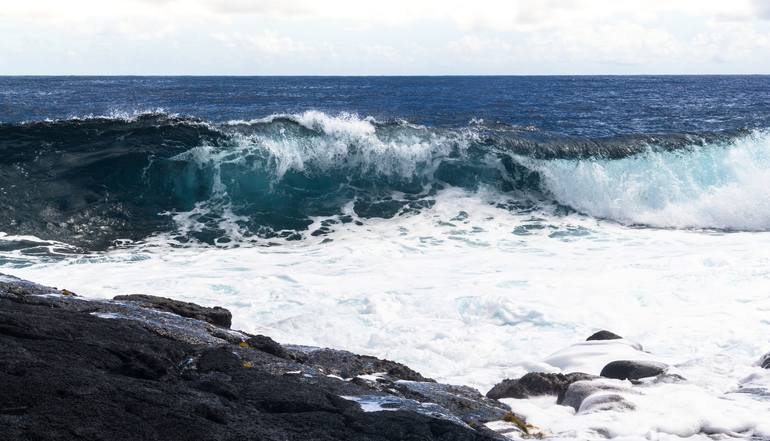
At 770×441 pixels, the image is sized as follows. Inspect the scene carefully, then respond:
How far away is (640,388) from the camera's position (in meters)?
6.40

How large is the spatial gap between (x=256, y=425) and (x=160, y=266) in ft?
28.2

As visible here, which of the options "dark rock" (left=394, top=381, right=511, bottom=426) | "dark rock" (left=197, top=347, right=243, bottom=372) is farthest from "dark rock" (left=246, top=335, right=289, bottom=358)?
"dark rock" (left=394, top=381, right=511, bottom=426)

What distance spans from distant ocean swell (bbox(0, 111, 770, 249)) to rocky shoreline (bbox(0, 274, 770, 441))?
8.65 metres

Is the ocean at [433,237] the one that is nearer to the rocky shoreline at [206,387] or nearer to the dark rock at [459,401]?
the dark rock at [459,401]

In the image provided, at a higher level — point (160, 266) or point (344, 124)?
point (344, 124)

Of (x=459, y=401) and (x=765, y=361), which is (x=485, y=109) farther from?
(x=459, y=401)

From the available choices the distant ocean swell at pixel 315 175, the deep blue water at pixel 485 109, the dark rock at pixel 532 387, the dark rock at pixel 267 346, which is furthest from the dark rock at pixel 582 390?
the deep blue water at pixel 485 109

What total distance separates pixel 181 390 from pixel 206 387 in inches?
7.8

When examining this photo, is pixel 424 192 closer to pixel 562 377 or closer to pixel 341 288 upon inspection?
pixel 341 288

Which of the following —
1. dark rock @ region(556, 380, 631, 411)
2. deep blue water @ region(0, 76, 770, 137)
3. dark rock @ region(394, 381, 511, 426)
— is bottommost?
dark rock @ region(556, 380, 631, 411)

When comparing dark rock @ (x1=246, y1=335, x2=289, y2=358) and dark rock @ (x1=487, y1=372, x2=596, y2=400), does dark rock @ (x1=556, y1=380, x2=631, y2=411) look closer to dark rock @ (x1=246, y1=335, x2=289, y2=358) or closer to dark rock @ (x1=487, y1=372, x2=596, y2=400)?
dark rock @ (x1=487, y1=372, x2=596, y2=400)

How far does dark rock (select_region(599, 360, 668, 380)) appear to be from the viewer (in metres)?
6.81

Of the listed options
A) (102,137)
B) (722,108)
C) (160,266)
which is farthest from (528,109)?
(160,266)

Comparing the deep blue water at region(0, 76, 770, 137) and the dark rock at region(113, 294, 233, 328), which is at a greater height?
the deep blue water at region(0, 76, 770, 137)
